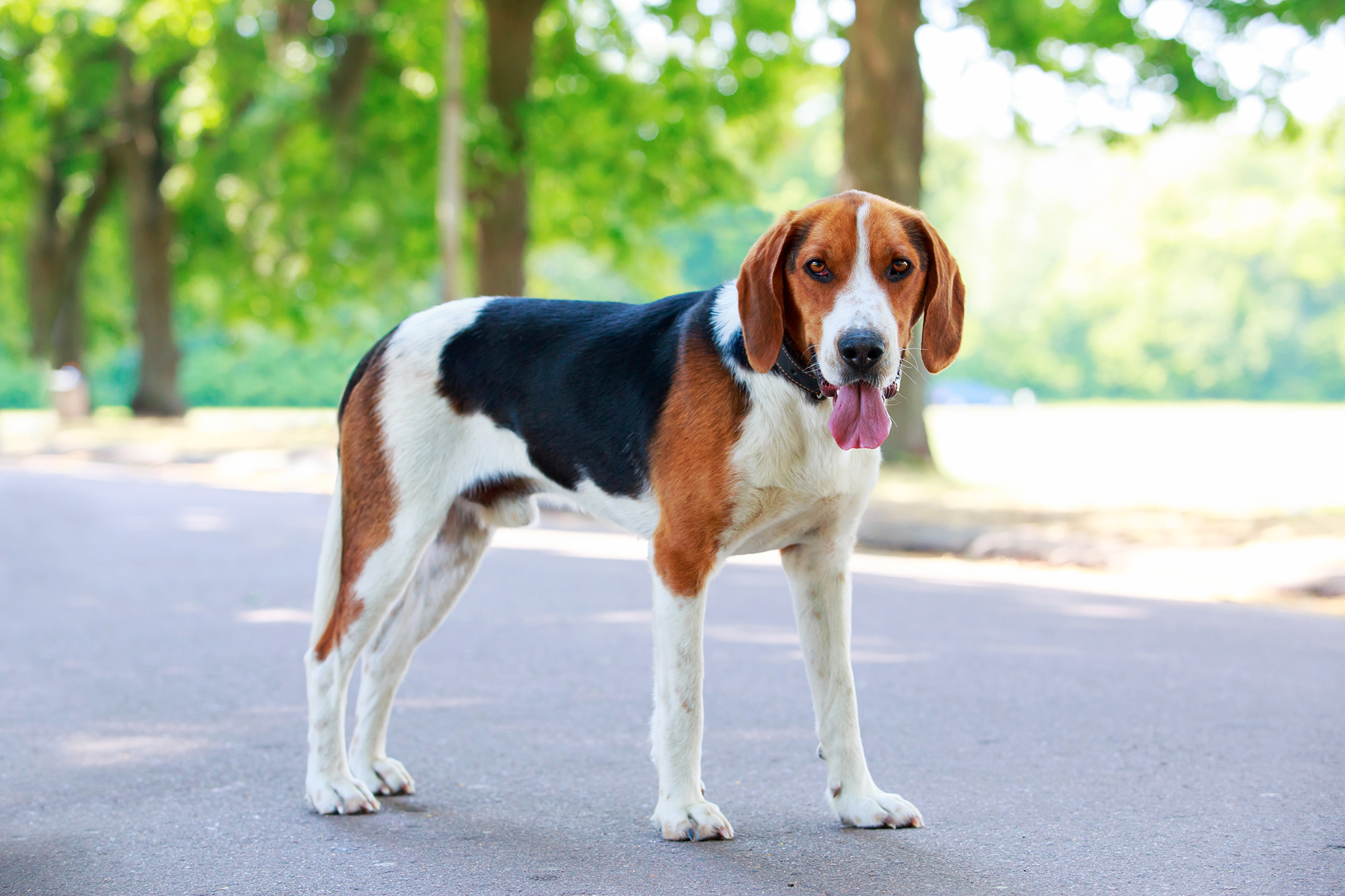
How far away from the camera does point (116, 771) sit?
15.5 ft

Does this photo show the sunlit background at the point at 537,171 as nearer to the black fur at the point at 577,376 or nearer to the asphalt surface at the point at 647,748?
the asphalt surface at the point at 647,748

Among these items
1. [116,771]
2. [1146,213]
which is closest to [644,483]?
[116,771]

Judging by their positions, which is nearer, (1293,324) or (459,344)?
(459,344)

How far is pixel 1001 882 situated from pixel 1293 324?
64.7 meters

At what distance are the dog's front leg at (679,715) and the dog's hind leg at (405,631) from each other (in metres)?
0.99

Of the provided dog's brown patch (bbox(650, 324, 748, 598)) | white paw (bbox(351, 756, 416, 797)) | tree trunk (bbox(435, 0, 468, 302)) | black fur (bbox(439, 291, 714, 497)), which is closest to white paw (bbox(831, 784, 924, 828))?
dog's brown patch (bbox(650, 324, 748, 598))

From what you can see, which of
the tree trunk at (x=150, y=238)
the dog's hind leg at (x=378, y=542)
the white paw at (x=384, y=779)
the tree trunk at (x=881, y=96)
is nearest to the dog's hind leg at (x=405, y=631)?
the white paw at (x=384, y=779)

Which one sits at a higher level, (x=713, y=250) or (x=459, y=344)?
(x=459, y=344)

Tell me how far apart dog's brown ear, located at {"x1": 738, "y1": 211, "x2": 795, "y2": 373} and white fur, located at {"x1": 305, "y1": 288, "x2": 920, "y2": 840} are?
119 millimetres

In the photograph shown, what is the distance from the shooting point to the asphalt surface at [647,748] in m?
3.71

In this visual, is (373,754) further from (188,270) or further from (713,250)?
(713,250)

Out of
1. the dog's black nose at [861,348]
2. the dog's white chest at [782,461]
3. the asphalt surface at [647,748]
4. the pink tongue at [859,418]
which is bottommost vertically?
the asphalt surface at [647,748]

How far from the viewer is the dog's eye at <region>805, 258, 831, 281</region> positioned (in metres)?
3.65

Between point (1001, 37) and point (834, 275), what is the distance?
54.8ft
